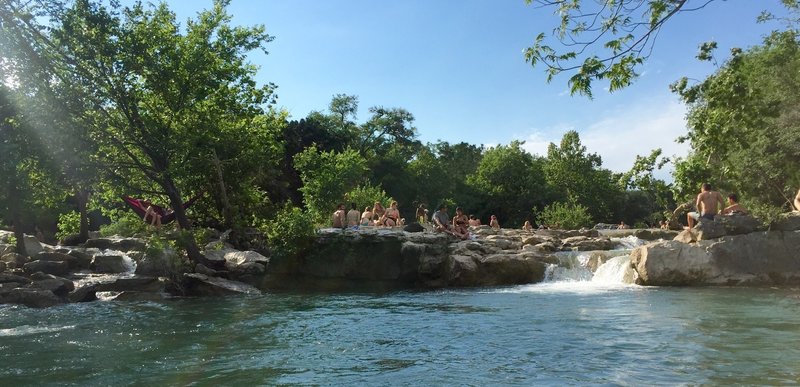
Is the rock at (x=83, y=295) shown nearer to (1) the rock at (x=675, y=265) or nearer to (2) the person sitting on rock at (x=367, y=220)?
(2) the person sitting on rock at (x=367, y=220)

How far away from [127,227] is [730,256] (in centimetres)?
2506

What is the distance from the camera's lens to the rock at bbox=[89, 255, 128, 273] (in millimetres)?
19828

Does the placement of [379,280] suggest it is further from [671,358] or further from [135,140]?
[671,358]

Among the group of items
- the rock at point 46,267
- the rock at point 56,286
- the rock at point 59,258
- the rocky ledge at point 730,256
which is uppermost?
the rocky ledge at point 730,256

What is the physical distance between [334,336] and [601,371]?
4.38 m

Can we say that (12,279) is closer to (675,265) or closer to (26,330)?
(26,330)

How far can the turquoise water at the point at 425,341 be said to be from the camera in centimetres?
639

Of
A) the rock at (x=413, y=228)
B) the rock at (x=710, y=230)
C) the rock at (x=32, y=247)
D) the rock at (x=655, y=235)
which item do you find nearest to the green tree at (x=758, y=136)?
the rock at (x=710, y=230)

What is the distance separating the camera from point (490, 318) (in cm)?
1057

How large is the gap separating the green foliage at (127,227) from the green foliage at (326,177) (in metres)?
8.73

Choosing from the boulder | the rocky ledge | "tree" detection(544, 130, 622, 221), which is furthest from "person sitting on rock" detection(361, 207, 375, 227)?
"tree" detection(544, 130, 622, 221)

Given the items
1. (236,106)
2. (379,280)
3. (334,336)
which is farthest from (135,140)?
(334,336)

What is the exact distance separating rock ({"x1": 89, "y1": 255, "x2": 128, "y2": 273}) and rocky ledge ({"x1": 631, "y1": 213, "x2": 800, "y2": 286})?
54.4 feet

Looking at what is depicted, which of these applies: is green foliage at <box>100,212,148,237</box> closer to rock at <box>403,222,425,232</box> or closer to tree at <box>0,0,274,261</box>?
tree at <box>0,0,274,261</box>
